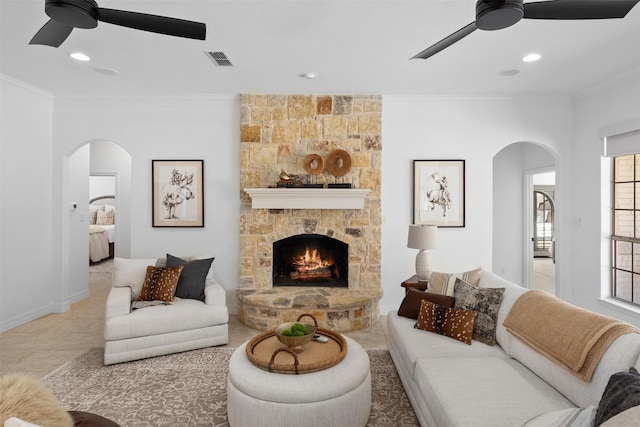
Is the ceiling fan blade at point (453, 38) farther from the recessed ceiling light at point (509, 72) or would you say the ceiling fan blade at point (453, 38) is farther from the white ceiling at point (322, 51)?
the recessed ceiling light at point (509, 72)

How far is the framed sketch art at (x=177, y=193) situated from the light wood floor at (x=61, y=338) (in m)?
1.37

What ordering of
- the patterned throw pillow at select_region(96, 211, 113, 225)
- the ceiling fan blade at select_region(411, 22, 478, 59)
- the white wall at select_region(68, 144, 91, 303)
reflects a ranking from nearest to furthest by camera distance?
the ceiling fan blade at select_region(411, 22, 478, 59) < the white wall at select_region(68, 144, 91, 303) < the patterned throw pillow at select_region(96, 211, 113, 225)

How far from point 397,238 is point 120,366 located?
3255 mm

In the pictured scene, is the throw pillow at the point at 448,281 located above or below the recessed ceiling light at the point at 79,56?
below

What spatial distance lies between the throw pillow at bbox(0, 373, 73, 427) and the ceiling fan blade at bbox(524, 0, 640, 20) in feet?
8.96

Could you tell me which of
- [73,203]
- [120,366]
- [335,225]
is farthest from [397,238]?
[73,203]

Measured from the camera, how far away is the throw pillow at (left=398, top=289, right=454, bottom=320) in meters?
2.79

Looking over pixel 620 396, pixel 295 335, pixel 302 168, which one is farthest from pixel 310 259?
pixel 620 396

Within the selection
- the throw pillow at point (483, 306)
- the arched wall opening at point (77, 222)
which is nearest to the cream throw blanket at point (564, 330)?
the throw pillow at point (483, 306)

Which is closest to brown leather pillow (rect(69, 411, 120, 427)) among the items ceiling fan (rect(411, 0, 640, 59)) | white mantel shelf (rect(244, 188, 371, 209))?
ceiling fan (rect(411, 0, 640, 59))

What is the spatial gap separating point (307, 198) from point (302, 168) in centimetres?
42

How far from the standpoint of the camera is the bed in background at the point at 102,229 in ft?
25.4

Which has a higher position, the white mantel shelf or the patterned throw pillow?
the white mantel shelf

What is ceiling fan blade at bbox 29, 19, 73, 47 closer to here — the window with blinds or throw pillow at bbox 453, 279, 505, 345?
throw pillow at bbox 453, 279, 505, 345
